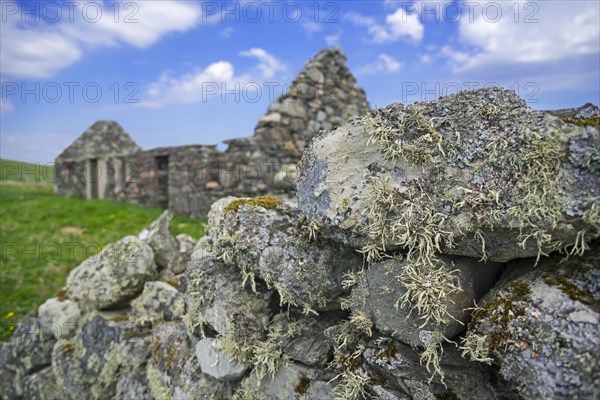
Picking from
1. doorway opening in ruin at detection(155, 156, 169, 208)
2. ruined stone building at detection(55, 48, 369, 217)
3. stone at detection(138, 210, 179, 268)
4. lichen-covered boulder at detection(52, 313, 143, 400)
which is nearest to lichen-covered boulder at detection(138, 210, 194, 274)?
stone at detection(138, 210, 179, 268)

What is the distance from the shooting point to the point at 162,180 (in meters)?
18.1

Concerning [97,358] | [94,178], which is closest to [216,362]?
[97,358]

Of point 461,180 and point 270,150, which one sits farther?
point 270,150

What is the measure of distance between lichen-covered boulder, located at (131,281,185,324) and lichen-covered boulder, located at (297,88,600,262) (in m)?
2.84

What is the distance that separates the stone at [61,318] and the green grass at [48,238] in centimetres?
252

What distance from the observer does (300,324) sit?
3.24 m

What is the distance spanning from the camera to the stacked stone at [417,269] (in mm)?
2014

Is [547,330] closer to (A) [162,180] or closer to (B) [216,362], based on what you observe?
(B) [216,362]

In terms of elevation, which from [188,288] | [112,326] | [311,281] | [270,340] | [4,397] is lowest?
[4,397]

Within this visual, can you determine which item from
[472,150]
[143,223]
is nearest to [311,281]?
[472,150]

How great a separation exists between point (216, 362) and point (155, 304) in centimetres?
168

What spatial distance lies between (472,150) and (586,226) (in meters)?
0.67

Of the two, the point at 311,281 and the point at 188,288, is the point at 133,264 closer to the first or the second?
the point at 188,288

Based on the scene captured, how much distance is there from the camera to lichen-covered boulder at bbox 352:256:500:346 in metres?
2.30
